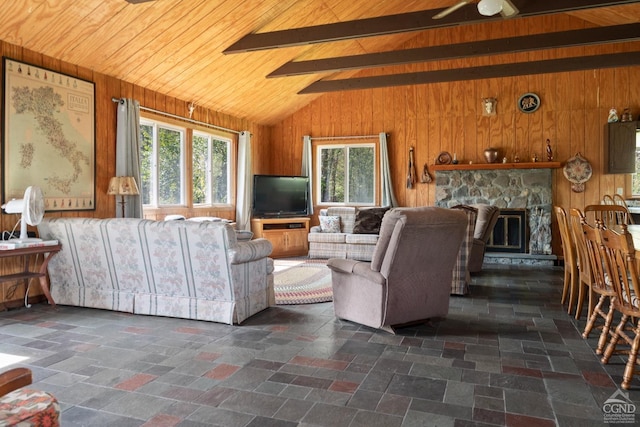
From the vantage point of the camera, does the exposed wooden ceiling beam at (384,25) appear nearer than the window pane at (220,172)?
Yes

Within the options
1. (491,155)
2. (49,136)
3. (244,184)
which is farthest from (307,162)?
(49,136)

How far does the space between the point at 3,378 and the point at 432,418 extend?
181 cm

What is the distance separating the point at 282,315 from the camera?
4180 millimetres

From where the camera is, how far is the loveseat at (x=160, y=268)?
374cm

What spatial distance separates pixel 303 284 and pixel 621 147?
18.8 feet

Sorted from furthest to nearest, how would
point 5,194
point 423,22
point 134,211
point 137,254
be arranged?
point 134,211 < point 423,22 < point 5,194 < point 137,254

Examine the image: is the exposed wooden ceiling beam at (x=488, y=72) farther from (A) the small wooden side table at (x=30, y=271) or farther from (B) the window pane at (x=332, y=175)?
(A) the small wooden side table at (x=30, y=271)

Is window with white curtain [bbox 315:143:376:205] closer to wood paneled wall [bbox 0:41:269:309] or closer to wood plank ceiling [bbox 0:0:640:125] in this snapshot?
wood plank ceiling [bbox 0:0:640:125]

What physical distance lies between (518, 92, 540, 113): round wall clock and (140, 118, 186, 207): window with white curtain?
588 cm

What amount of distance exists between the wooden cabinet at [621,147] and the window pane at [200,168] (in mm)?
6760

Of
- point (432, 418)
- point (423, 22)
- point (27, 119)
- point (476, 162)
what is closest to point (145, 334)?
point (432, 418)

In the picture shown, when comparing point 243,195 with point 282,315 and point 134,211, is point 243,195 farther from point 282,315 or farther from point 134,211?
point 282,315

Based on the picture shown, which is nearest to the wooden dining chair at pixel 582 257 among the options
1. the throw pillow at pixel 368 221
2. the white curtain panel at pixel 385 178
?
the throw pillow at pixel 368 221

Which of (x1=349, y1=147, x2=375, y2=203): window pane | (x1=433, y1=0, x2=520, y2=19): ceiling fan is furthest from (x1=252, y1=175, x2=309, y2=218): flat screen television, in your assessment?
(x1=433, y1=0, x2=520, y2=19): ceiling fan
